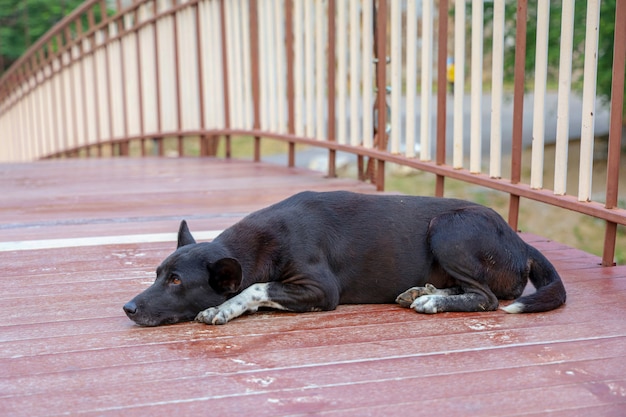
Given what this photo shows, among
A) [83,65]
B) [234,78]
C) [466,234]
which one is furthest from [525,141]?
[466,234]

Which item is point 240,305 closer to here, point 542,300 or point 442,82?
point 542,300

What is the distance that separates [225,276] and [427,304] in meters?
0.80

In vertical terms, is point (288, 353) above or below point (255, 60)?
below

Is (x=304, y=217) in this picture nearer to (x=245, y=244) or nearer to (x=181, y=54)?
(x=245, y=244)

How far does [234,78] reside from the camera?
8.61 m

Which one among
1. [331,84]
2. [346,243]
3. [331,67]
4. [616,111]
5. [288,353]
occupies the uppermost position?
[331,67]

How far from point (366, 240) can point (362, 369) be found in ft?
3.07

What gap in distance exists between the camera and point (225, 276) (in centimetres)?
332

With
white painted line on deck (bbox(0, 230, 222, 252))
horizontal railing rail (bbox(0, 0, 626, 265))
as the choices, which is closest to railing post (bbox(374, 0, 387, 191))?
horizontal railing rail (bbox(0, 0, 626, 265))

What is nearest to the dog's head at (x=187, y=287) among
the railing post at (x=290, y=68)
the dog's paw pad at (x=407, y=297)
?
the dog's paw pad at (x=407, y=297)

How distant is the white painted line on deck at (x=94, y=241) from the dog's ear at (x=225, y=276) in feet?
4.33

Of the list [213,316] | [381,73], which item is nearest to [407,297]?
[213,316]

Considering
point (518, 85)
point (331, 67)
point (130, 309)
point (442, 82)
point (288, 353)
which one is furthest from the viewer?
point (331, 67)

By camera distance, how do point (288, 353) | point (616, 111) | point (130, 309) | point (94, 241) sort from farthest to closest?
point (94, 241)
point (616, 111)
point (130, 309)
point (288, 353)
